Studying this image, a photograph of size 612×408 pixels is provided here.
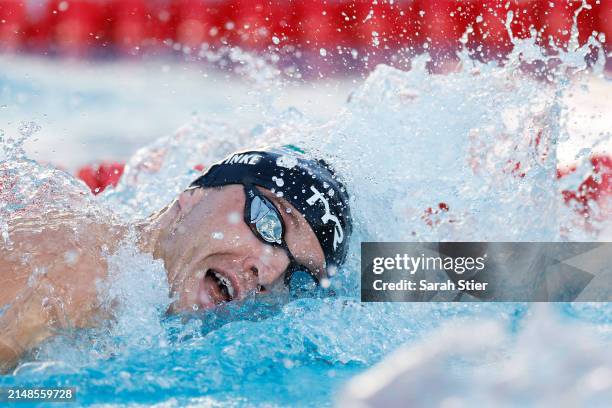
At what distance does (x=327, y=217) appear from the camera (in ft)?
4.52

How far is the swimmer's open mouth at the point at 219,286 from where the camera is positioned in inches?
51.6


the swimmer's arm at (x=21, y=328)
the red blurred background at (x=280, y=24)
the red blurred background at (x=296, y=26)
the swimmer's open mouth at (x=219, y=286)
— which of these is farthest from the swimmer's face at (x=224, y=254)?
the red blurred background at (x=280, y=24)

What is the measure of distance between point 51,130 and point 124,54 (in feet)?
2.24

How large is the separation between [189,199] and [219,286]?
0.21m

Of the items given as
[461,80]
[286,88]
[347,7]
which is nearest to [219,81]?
[286,88]

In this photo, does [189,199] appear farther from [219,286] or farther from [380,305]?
[380,305]

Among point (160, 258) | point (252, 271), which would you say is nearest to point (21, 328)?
point (160, 258)

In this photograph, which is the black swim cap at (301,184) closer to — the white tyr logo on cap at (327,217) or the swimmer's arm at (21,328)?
the white tyr logo on cap at (327,217)

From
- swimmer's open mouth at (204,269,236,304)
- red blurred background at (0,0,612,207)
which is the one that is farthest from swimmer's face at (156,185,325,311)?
red blurred background at (0,0,612,207)

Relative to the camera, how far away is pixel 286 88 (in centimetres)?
358

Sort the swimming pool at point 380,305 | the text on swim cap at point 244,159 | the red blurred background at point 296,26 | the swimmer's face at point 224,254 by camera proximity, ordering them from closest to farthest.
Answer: the swimming pool at point 380,305 < the swimmer's face at point 224,254 < the text on swim cap at point 244,159 < the red blurred background at point 296,26

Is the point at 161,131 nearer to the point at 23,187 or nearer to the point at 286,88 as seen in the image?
the point at 286,88

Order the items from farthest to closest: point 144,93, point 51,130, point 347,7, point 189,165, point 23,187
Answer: point 347,7 < point 144,93 < point 51,130 < point 189,165 < point 23,187

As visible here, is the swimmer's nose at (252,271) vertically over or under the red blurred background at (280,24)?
under
